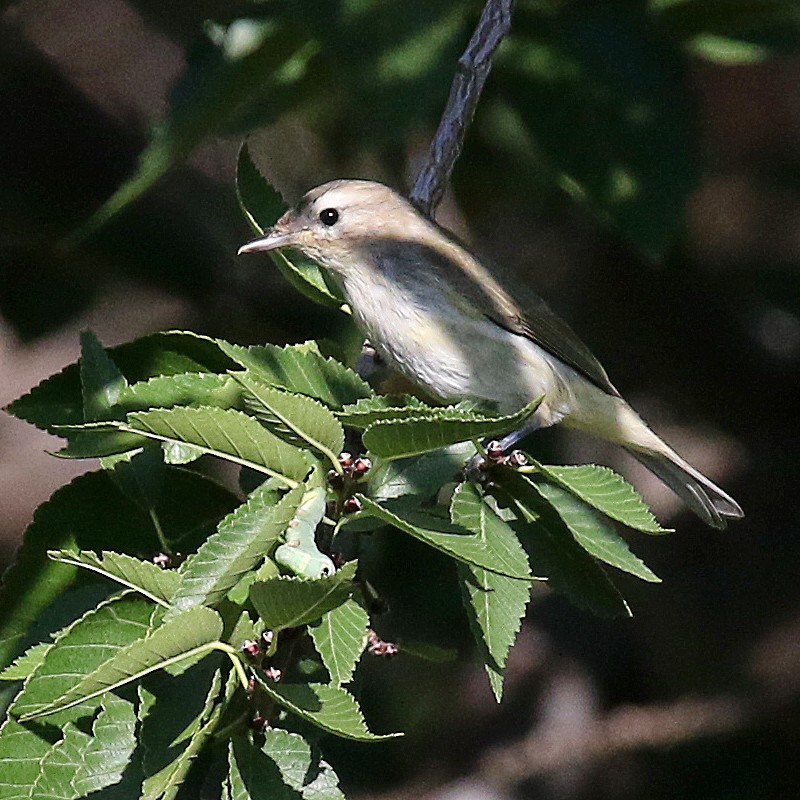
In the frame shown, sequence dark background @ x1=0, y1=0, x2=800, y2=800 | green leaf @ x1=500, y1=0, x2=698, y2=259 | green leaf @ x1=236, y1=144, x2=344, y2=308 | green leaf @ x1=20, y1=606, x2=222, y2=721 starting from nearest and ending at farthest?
green leaf @ x1=20, y1=606, x2=222, y2=721, green leaf @ x1=236, y1=144, x2=344, y2=308, green leaf @ x1=500, y1=0, x2=698, y2=259, dark background @ x1=0, y1=0, x2=800, y2=800

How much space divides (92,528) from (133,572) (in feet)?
1.45

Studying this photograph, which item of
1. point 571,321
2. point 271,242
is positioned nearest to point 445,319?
point 271,242

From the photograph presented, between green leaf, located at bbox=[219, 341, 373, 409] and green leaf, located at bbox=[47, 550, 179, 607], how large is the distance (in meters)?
0.31

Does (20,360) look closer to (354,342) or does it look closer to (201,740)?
(354,342)

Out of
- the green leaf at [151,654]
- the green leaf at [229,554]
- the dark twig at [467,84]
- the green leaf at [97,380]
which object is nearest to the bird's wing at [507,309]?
the dark twig at [467,84]

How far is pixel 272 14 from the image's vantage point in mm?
2494

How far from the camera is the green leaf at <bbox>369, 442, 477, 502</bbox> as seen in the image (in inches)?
67.6

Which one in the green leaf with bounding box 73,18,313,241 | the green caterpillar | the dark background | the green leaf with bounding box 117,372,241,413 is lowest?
the dark background

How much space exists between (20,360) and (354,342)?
2.68 meters

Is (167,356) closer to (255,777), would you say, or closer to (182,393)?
(182,393)

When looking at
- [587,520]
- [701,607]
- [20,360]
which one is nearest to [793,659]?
[701,607]

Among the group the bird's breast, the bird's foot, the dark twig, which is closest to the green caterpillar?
the bird's foot

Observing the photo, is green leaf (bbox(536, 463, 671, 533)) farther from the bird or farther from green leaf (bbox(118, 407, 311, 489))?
the bird

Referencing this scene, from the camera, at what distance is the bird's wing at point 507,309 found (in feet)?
8.41
